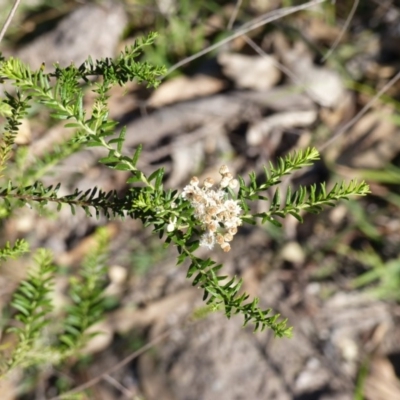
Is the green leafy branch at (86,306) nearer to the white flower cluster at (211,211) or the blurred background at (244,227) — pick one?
the white flower cluster at (211,211)

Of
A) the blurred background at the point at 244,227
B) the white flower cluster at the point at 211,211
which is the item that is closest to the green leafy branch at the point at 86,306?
the white flower cluster at the point at 211,211

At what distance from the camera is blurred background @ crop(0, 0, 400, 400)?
2965mm

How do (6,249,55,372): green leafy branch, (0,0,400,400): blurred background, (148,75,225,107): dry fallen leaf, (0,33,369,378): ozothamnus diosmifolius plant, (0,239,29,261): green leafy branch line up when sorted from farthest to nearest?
1. (148,75,225,107): dry fallen leaf
2. (0,0,400,400): blurred background
3. (6,249,55,372): green leafy branch
4. (0,239,29,261): green leafy branch
5. (0,33,369,378): ozothamnus diosmifolius plant

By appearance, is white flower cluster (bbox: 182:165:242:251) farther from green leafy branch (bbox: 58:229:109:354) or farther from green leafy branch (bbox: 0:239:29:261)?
green leafy branch (bbox: 58:229:109:354)

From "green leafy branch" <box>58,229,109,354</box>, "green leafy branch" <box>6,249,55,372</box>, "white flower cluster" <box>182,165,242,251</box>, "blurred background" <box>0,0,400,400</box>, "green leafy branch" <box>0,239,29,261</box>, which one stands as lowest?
"blurred background" <box>0,0,400,400</box>

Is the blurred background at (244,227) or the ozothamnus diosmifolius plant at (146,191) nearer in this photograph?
the ozothamnus diosmifolius plant at (146,191)

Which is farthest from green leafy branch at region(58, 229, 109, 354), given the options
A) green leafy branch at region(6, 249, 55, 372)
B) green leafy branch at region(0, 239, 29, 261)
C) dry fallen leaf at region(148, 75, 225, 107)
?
dry fallen leaf at region(148, 75, 225, 107)

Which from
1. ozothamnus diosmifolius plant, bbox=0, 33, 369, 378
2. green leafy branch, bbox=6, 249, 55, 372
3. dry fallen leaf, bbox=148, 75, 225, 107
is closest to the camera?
ozothamnus diosmifolius plant, bbox=0, 33, 369, 378

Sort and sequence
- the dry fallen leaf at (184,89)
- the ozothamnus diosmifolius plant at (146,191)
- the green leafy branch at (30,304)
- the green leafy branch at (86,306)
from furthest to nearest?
the dry fallen leaf at (184,89), the green leafy branch at (86,306), the green leafy branch at (30,304), the ozothamnus diosmifolius plant at (146,191)

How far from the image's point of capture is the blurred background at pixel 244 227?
296 cm

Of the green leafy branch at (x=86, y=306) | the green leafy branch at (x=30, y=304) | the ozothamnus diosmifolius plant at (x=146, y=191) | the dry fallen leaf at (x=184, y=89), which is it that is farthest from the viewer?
the dry fallen leaf at (x=184, y=89)

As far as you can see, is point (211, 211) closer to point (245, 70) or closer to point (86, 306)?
point (86, 306)

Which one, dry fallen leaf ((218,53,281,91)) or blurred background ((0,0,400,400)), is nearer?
blurred background ((0,0,400,400))

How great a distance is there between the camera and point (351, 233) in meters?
3.39
